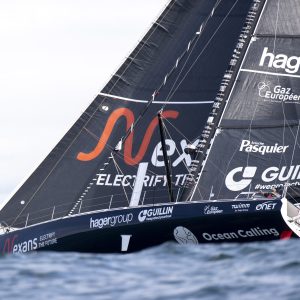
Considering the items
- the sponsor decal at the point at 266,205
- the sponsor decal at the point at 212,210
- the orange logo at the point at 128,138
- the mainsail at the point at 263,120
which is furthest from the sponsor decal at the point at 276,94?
the sponsor decal at the point at 212,210

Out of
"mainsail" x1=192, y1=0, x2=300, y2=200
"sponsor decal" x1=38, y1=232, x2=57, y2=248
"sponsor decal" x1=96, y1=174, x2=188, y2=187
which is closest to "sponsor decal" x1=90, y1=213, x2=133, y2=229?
"sponsor decal" x1=38, y1=232, x2=57, y2=248

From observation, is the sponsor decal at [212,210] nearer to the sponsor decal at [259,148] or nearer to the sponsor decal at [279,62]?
the sponsor decal at [259,148]

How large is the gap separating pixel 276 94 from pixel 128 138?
429 cm

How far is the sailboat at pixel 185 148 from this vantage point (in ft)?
81.1

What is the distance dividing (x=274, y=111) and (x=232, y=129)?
1101 mm

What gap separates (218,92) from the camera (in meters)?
29.2

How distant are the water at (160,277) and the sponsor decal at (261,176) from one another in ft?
33.7

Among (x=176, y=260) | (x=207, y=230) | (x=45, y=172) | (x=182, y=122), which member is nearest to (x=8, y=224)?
(x=45, y=172)

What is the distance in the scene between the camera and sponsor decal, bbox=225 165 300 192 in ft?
90.8

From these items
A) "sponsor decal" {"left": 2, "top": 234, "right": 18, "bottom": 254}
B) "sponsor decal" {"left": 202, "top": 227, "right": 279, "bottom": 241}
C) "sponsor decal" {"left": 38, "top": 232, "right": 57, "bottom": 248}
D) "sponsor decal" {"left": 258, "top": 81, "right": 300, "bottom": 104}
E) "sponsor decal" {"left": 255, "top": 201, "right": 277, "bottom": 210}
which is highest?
"sponsor decal" {"left": 258, "top": 81, "right": 300, "bottom": 104}

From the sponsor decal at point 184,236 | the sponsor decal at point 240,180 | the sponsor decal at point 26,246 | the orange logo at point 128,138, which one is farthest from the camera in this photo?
the orange logo at point 128,138

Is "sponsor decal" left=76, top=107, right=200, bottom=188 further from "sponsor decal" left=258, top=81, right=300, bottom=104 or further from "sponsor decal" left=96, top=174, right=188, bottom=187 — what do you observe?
"sponsor decal" left=258, top=81, right=300, bottom=104

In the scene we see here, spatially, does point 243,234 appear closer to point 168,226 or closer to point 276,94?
point 168,226

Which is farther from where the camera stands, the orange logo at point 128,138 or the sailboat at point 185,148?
the orange logo at point 128,138
